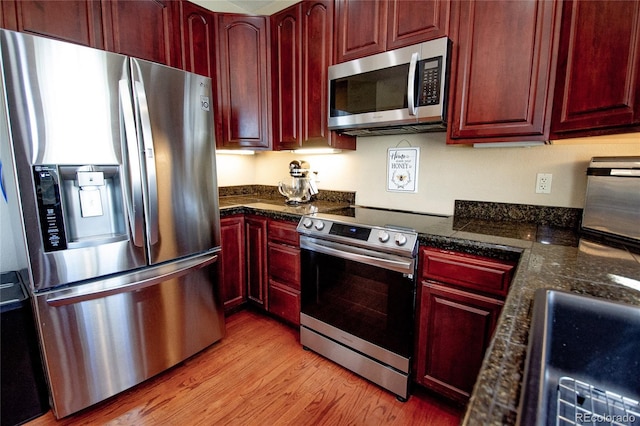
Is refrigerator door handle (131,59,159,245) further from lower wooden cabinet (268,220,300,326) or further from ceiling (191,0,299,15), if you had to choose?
ceiling (191,0,299,15)

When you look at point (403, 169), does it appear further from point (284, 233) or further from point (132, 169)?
point (132, 169)

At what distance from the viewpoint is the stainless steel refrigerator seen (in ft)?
4.09

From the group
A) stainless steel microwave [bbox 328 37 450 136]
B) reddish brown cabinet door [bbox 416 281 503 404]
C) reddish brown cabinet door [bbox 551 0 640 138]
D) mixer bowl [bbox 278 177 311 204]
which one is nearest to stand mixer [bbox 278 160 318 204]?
mixer bowl [bbox 278 177 311 204]

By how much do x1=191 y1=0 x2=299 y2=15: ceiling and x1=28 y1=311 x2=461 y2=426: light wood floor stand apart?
2793 millimetres

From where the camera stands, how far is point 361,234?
1.62m

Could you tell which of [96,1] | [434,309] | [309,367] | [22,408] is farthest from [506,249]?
[96,1]

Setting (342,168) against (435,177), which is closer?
(435,177)

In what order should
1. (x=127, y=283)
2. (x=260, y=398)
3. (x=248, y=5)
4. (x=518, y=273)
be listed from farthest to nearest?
(x=248, y=5) → (x=260, y=398) → (x=127, y=283) → (x=518, y=273)

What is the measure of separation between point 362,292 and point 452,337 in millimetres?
495

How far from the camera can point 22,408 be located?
56.8 inches

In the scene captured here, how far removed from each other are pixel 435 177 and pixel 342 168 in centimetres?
77

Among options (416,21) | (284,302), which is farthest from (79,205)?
(416,21)

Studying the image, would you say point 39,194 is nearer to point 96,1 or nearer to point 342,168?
point 96,1

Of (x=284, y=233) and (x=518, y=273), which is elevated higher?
(x=518, y=273)
